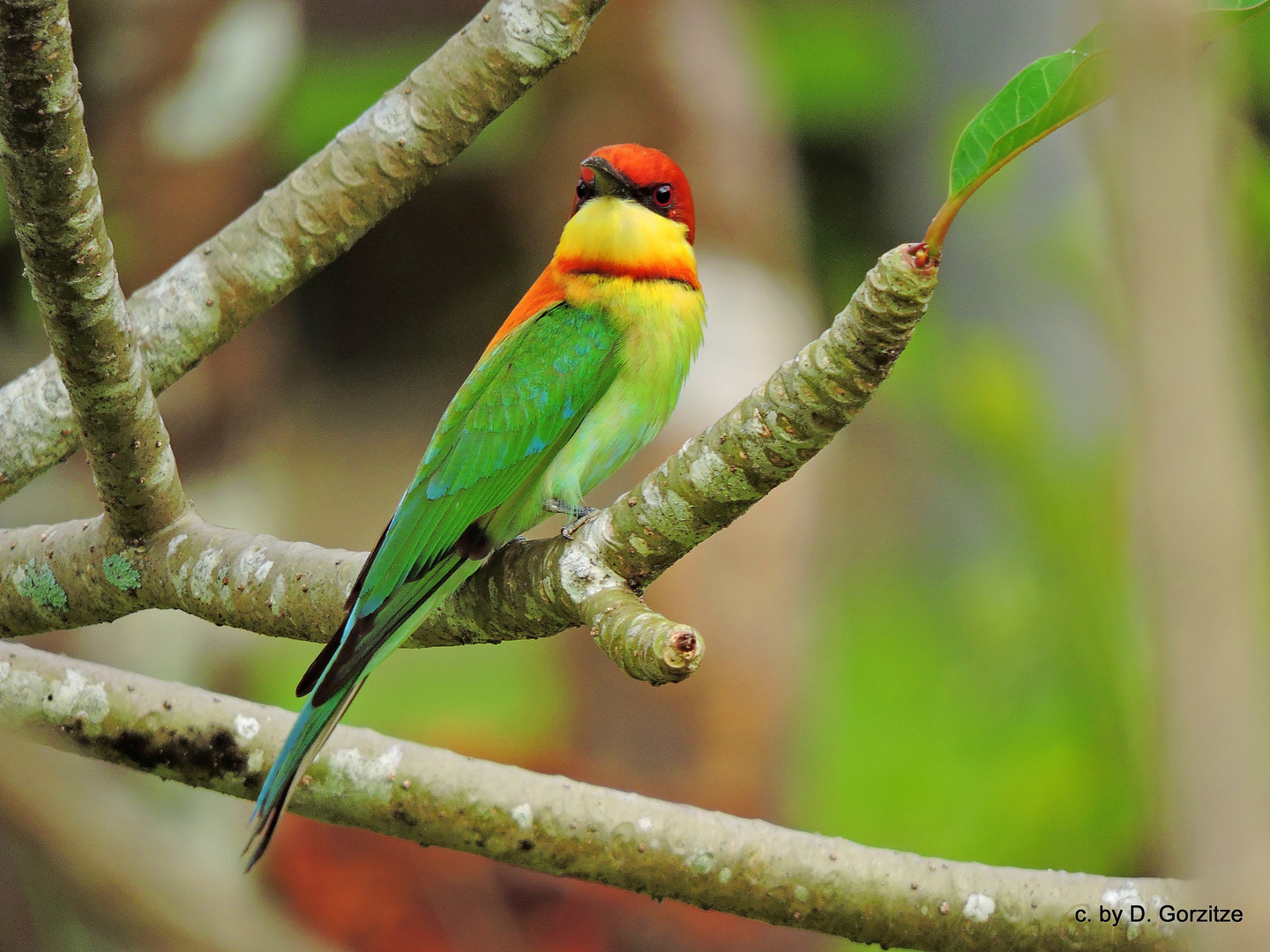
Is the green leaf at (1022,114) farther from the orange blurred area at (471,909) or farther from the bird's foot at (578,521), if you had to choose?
the orange blurred area at (471,909)

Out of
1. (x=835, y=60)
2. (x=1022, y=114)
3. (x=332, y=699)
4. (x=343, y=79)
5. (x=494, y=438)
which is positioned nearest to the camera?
(x=1022, y=114)

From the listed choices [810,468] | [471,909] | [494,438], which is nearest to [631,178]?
[494,438]

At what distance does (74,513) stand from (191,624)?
63cm

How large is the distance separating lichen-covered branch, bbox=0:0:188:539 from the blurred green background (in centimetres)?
93

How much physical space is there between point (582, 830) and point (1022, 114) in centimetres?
147

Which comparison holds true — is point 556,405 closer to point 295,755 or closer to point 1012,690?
point 295,755

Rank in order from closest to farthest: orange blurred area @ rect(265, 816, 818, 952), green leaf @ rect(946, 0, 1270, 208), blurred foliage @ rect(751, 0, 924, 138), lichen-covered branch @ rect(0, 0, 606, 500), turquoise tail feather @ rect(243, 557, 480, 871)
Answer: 1. green leaf @ rect(946, 0, 1270, 208)
2. turquoise tail feather @ rect(243, 557, 480, 871)
3. lichen-covered branch @ rect(0, 0, 606, 500)
4. orange blurred area @ rect(265, 816, 818, 952)
5. blurred foliage @ rect(751, 0, 924, 138)

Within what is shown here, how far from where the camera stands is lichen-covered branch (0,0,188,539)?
5.42 feet

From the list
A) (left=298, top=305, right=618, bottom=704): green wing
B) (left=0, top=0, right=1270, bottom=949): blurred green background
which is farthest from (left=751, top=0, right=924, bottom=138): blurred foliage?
(left=298, top=305, right=618, bottom=704): green wing

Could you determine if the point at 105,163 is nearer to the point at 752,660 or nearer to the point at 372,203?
the point at 372,203

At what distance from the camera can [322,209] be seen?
2707 millimetres

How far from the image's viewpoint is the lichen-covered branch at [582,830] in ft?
7.16

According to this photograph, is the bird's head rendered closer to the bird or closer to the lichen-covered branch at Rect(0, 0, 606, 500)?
the bird

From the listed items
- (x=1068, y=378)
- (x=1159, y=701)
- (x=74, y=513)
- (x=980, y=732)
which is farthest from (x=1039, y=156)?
(x=1159, y=701)
